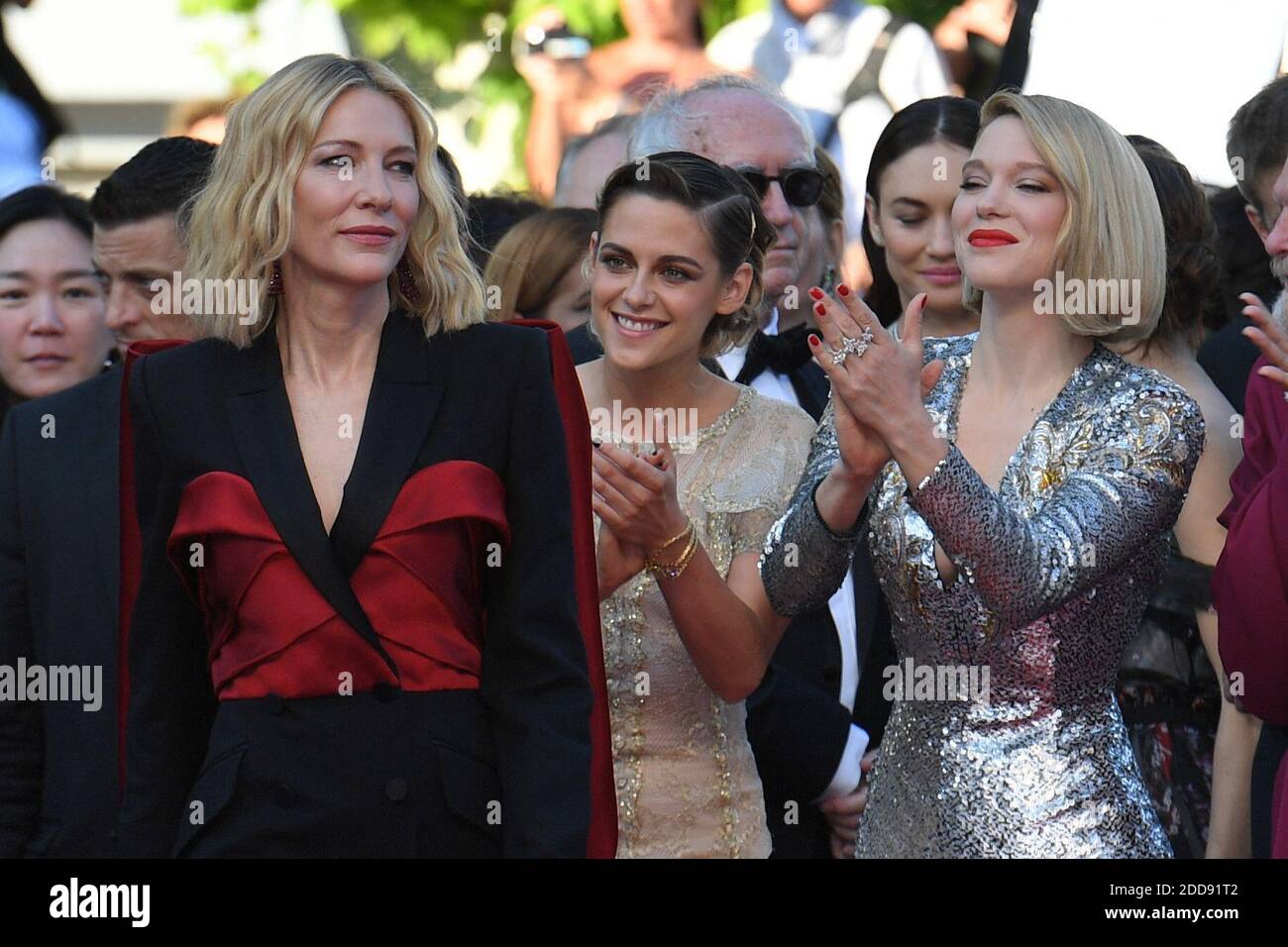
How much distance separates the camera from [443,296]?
137 inches

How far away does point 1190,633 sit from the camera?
4520mm

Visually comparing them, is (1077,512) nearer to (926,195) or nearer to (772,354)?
(772,354)

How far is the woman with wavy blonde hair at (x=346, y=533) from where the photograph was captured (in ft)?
10.4

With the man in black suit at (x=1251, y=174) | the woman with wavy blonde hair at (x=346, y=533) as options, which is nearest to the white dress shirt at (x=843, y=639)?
the man in black suit at (x=1251, y=174)

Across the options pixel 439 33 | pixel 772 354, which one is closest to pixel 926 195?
pixel 772 354

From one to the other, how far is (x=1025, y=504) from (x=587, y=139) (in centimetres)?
322

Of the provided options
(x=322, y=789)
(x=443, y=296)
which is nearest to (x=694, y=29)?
(x=443, y=296)

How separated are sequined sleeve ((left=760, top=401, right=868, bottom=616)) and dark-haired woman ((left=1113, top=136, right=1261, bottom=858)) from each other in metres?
0.78

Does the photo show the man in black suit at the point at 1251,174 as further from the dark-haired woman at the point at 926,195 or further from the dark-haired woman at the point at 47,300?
the dark-haired woman at the point at 47,300

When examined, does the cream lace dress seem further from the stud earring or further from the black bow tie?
the stud earring

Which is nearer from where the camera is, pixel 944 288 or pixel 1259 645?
pixel 1259 645

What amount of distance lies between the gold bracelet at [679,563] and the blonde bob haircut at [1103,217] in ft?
2.58
